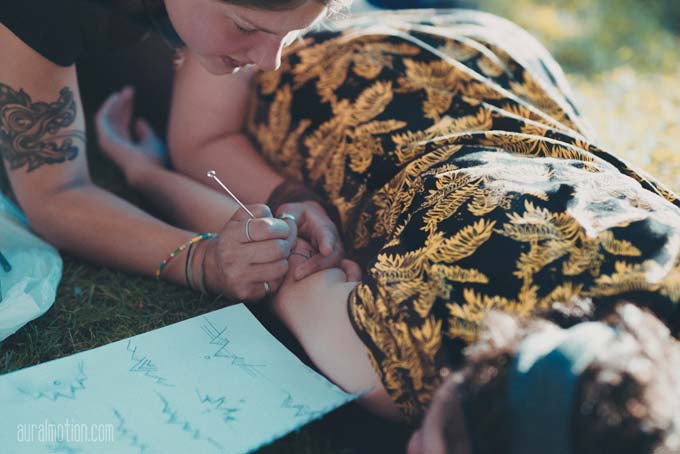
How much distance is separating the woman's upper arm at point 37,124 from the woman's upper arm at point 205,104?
271 mm

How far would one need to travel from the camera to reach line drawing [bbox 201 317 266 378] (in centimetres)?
105

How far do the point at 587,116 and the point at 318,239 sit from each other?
139cm

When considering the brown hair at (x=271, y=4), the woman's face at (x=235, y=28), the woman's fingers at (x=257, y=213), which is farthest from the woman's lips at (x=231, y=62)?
the woman's fingers at (x=257, y=213)

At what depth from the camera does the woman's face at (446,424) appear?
0.78 metres

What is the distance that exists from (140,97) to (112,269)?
0.72 meters

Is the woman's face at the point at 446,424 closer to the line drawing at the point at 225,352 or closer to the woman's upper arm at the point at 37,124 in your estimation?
the line drawing at the point at 225,352

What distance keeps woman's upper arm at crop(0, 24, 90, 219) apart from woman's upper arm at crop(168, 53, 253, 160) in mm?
271

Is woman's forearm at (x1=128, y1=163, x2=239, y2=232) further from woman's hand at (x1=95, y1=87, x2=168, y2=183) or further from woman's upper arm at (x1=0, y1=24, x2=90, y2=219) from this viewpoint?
woman's upper arm at (x1=0, y1=24, x2=90, y2=219)

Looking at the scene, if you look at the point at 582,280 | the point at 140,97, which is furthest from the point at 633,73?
the point at 582,280

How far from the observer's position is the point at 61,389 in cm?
99

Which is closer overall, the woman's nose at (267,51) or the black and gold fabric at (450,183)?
the black and gold fabric at (450,183)

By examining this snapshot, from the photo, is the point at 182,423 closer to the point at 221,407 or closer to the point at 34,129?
the point at 221,407

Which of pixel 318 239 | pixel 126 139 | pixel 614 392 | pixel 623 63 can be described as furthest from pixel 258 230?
pixel 623 63

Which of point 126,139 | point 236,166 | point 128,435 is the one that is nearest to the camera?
point 128,435
